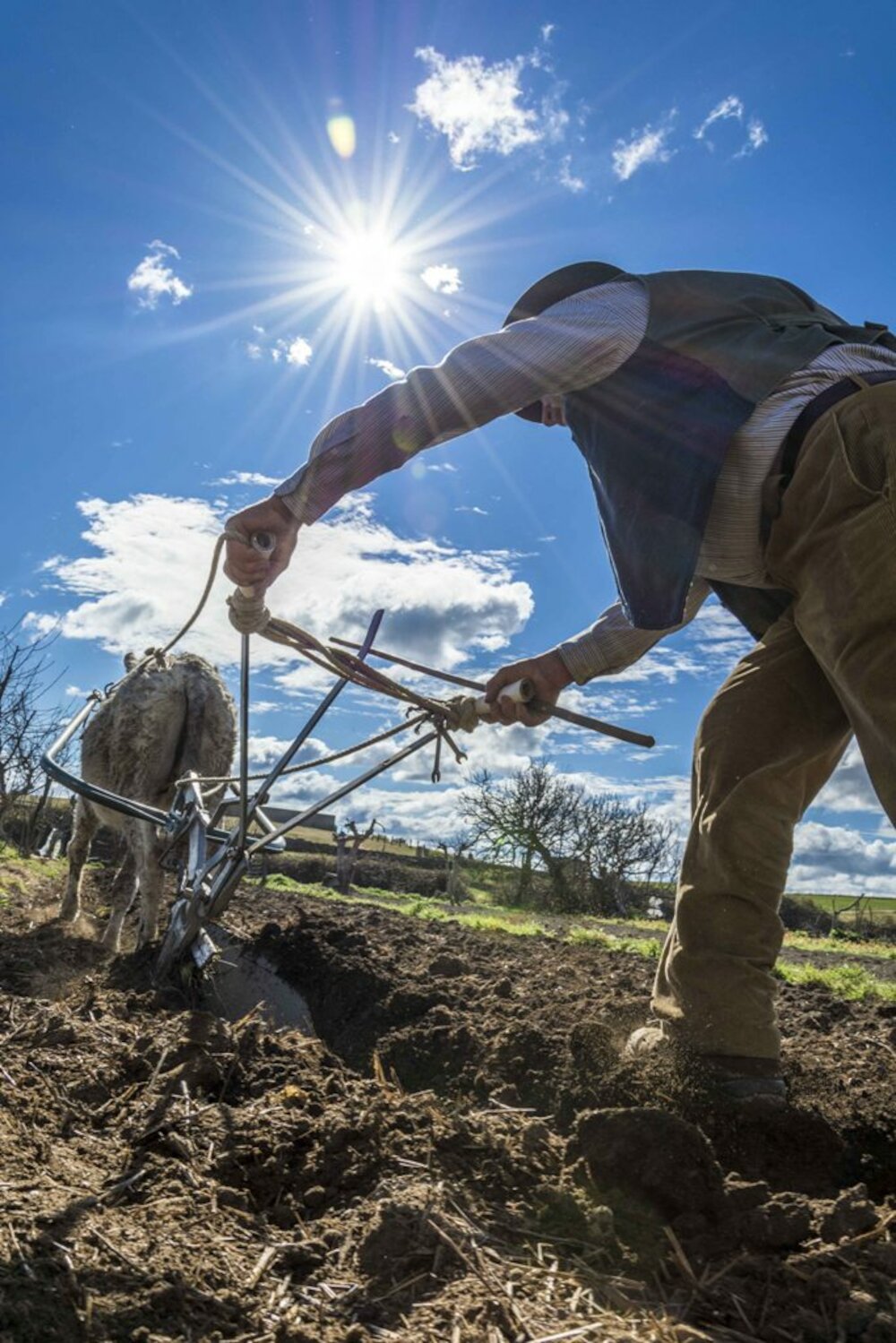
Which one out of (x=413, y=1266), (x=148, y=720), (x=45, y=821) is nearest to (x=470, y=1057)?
(x=413, y=1266)

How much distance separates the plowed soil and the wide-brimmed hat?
6.50 ft

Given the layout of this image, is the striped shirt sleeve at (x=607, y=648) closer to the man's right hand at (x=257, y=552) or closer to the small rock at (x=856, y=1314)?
the man's right hand at (x=257, y=552)

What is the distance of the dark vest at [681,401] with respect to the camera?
2.45 metres

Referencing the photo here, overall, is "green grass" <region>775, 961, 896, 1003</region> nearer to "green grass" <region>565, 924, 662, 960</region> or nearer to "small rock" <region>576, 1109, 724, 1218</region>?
"green grass" <region>565, 924, 662, 960</region>

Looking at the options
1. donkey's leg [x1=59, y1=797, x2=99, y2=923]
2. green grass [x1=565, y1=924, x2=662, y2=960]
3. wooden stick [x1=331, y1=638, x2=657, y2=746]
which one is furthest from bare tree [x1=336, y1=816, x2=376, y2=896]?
wooden stick [x1=331, y1=638, x2=657, y2=746]

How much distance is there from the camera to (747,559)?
2.60m

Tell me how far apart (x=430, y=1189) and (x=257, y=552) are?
1606 millimetres

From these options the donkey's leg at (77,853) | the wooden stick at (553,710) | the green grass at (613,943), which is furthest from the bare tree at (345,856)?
the wooden stick at (553,710)

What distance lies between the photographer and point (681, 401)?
252cm

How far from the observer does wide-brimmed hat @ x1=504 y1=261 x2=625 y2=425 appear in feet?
9.26

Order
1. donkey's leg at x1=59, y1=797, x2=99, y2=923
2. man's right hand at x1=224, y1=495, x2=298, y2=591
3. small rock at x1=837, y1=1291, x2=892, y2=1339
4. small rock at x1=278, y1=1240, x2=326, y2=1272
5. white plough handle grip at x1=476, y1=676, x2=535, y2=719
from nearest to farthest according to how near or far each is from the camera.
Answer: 1. small rock at x1=837, y1=1291, x2=892, y2=1339
2. small rock at x1=278, y1=1240, x2=326, y2=1272
3. man's right hand at x1=224, y1=495, x2=298, y2=591
4. white plough handle grip at x1=476, y1=676, x2=535, y2=719
5. donkey's leg at x1=59, y1=797, x2=99, y2=923

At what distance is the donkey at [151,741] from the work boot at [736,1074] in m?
5.63

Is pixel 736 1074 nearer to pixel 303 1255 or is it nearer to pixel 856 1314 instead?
pixel 856 1314

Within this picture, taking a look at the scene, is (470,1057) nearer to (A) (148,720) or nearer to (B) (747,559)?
(B) (747,559)
